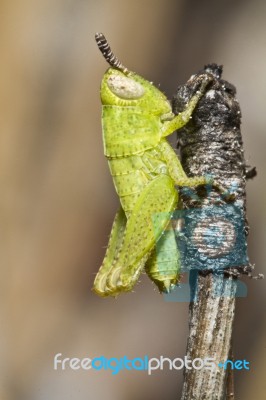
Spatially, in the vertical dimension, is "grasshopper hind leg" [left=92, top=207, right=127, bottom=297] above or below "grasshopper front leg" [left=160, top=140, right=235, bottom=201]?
below

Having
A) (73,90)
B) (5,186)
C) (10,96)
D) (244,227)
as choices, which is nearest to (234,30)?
(73,90)

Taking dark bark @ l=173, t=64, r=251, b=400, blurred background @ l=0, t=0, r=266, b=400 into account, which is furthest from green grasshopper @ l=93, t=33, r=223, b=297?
blurred background @ l=0, t=0, r=266, b=400

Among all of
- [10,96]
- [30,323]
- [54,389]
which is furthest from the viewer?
[10,96]

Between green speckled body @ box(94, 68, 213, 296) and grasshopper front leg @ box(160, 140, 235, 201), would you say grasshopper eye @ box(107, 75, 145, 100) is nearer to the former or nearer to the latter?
green speckled body @ box(94, 68, 213, 296)

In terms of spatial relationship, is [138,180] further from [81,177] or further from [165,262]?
[81,177]

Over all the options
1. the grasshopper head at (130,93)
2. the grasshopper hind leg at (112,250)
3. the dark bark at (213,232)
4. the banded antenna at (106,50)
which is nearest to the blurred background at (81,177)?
the grasshopper hind leg at (112,250)

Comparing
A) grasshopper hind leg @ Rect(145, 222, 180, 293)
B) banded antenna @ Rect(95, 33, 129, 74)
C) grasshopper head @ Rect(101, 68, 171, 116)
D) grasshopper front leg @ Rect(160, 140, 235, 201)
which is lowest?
grasshopper hind leg @ Rect(145, 222, 180, 293)

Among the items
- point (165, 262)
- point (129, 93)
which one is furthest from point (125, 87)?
point (165, 262)

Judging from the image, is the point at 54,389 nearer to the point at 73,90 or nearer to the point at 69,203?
the point at 69,203
